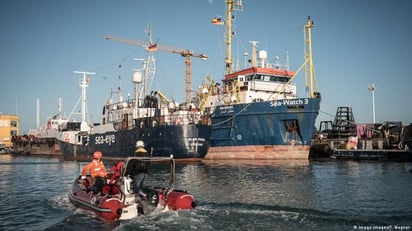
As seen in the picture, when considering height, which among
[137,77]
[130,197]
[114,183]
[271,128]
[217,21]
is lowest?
[130,197]

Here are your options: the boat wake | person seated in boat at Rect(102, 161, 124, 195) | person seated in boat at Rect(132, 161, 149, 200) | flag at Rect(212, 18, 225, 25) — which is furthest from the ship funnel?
the boat wake

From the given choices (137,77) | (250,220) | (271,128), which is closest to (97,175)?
(250,220)

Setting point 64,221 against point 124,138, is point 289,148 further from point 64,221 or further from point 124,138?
point 64,221

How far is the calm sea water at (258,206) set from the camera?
11.3 meters

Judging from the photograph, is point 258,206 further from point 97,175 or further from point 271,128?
point 271,128

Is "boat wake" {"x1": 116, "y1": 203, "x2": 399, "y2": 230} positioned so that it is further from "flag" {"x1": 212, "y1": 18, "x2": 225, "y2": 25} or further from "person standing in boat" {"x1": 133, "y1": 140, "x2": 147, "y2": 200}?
"flag" {"x1": 212, "y1": 18, "x2": 225, "y2": 25}

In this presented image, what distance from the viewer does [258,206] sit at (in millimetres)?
13570

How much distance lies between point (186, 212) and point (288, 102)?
24217 millimetres

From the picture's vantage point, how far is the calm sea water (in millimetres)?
11320

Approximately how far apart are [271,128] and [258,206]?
22.3 m

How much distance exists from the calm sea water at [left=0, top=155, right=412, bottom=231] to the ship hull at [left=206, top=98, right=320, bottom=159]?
38.3ft

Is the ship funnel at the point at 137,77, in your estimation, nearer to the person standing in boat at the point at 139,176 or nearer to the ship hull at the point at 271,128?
the ship hull at the point at 271,128

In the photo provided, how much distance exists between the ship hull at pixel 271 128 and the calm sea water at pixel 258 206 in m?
11.7

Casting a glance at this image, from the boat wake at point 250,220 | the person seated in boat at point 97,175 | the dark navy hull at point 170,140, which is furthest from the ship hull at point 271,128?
the person seated in boat at point 97,175
